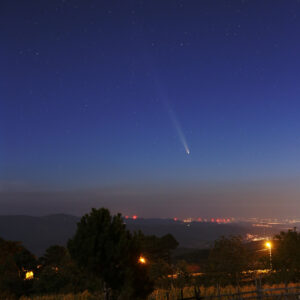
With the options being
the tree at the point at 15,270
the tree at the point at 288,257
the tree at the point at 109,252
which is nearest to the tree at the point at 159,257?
the tree at the point at 288,257

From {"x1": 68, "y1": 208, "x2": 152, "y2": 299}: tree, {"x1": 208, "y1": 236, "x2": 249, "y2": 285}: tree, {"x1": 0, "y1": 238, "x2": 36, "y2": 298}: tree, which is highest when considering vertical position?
{"x1": 68, "y1": 208, "x2": 152, "y2": 299}: tree

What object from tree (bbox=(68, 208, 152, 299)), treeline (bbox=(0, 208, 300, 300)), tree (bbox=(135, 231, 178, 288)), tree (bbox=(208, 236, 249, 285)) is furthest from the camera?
tree (bbox=(135, 231, 178, 288))

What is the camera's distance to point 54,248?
4909 cm

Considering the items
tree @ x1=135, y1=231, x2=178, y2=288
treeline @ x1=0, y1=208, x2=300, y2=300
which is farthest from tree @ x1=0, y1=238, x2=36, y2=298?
tree @ x1=135, y1=231, x2=178, y2=288

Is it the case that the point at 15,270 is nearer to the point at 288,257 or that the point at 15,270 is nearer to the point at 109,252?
the point at 288,257

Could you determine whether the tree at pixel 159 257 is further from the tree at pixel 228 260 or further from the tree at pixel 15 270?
the tree at pixel 15 270

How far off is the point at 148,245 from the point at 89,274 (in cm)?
3017

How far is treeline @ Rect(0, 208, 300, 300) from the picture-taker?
38.1ft

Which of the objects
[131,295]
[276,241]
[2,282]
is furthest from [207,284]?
[2,282]

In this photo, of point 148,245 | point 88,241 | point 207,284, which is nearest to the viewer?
point 88,241

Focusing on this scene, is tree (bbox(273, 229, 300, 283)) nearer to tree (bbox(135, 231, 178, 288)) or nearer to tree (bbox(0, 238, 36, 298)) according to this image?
tree (bbox(135, 231, 178, 288))

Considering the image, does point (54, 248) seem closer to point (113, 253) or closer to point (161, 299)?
point (161, 299)

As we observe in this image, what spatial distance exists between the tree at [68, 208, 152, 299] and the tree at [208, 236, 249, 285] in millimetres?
13056

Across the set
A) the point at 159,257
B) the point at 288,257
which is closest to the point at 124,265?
the point at 288,257
